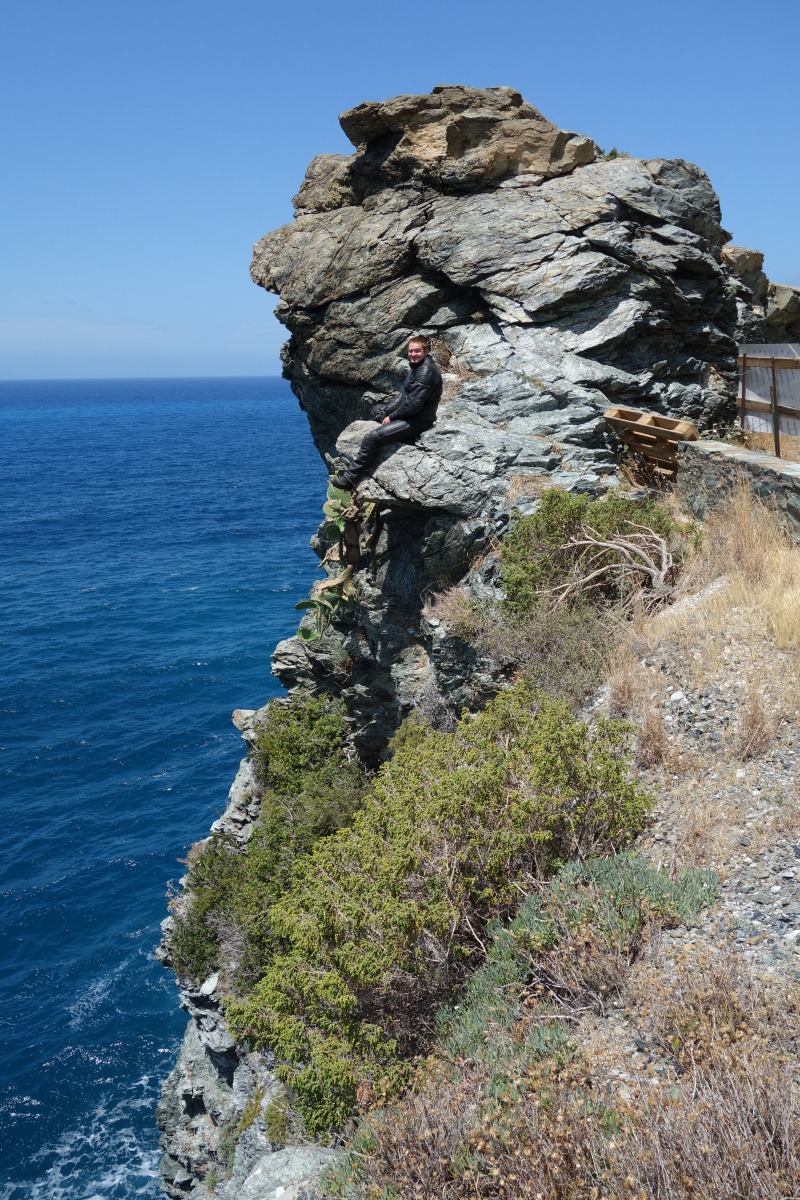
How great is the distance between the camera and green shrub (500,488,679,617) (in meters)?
11.2

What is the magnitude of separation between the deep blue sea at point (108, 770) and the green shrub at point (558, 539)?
1371 cm

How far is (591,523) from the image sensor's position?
37.5 feet

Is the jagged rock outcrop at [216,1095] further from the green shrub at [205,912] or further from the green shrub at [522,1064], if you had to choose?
the green shrub at [522,1064]

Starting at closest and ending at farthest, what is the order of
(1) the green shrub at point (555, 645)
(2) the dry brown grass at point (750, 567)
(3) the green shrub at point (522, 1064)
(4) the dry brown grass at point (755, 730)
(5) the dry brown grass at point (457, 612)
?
(3) the green shrub at point (522, 1064), (4) the dry brown grass at point (755, 730), (2) the dry brown grass at point (750, 567), (1) the green shrub at point (555, 645), (5) the dry brown grass at point (457, 612)

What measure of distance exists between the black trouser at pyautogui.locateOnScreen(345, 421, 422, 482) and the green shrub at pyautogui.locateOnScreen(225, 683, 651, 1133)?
22.9 ft

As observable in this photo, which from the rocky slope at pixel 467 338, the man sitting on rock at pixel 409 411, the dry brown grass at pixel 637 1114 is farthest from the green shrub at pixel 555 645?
the dry brown grass at pixel 637 1114

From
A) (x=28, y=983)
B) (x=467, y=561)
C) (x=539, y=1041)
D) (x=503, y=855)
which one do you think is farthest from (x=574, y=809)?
(x=28, y=983)

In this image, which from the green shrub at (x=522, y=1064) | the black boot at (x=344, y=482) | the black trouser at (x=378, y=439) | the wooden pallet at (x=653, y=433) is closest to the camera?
the green shrub at (x=522, y=1064)

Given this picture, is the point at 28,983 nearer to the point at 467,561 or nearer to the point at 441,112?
the point at 467,561

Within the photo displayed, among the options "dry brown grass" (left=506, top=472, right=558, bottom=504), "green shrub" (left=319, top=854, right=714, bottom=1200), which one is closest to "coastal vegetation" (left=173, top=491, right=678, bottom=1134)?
"green shrub" (left=319, top=854, right=714, bottom=1200)

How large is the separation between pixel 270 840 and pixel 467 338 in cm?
914

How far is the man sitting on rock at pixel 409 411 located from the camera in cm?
1298

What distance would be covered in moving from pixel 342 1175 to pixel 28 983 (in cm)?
1818

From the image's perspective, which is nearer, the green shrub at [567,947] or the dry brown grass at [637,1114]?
the dry brown grass at [637,1114]
